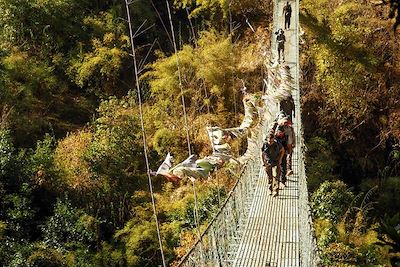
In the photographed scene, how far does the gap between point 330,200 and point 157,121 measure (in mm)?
3594

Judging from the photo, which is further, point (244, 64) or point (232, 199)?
point (244, 64)

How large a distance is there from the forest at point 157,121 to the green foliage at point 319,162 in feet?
0.08

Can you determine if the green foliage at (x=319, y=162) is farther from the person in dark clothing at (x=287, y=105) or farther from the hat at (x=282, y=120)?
the hat at (x=282, y=120)

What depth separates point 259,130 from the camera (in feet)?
23.2

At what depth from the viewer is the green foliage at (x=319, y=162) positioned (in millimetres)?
8555

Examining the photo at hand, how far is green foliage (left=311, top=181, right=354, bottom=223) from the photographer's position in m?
7.72

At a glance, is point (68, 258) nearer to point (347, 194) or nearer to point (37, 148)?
point (37, 148)

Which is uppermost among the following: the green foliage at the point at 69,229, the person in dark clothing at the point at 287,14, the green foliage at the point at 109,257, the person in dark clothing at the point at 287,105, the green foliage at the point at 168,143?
the person in dark clothing at the point at 287,14

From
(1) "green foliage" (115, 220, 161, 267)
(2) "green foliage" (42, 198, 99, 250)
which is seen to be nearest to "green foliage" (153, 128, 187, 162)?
(1) "green foliage" (115, 220, 161, 267)

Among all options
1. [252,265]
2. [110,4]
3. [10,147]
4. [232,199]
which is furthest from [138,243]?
[110,4]

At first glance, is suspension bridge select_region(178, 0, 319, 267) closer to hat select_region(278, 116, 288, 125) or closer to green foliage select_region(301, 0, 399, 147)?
hat select_region(278, 116, 288, 125)

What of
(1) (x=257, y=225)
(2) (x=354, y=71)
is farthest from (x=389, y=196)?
(1) (x=257, y=225)

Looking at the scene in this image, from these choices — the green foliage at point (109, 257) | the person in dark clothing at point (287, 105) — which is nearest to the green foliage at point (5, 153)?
the green foliage at point (109, 257)

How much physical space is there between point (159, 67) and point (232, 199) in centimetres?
580
